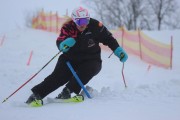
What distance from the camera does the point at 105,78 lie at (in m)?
10.8

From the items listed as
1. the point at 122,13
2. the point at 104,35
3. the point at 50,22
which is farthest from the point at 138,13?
the point at 104,35

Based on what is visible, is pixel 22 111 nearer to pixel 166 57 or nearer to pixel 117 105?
pixel 117 105

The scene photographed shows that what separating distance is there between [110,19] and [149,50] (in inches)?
1528

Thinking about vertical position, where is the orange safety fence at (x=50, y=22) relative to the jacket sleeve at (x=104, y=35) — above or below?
below

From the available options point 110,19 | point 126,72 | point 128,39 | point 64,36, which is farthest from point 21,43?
point 110,19

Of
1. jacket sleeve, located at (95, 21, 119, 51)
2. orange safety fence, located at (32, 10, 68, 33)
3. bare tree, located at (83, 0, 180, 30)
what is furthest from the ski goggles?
bare tree, located at (83, 0, 180, 30)

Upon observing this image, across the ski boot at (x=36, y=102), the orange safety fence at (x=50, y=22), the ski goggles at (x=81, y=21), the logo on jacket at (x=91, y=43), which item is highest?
the ski goggles at (x=81, y=21)

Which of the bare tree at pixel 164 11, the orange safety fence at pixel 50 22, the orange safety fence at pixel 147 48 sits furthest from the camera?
the bare tree at pixel 164 11

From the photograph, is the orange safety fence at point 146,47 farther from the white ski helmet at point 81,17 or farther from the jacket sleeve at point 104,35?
the white ski helmet at point 81,17

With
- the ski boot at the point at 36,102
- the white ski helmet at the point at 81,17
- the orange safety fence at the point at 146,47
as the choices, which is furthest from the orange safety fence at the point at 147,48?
the ski boot at the point at 36,102

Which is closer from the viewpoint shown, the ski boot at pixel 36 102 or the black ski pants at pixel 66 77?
the ski boot at pixel 36 102

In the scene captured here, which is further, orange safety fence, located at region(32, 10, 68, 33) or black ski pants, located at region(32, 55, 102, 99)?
orange safety fence, located at region(32, 10, 68, 33)

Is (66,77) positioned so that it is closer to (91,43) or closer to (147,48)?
(91,43)

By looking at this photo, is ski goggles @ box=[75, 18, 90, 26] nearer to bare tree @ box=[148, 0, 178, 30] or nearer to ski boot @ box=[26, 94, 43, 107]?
ski boot @ box=[26, 94, 43, 107]
